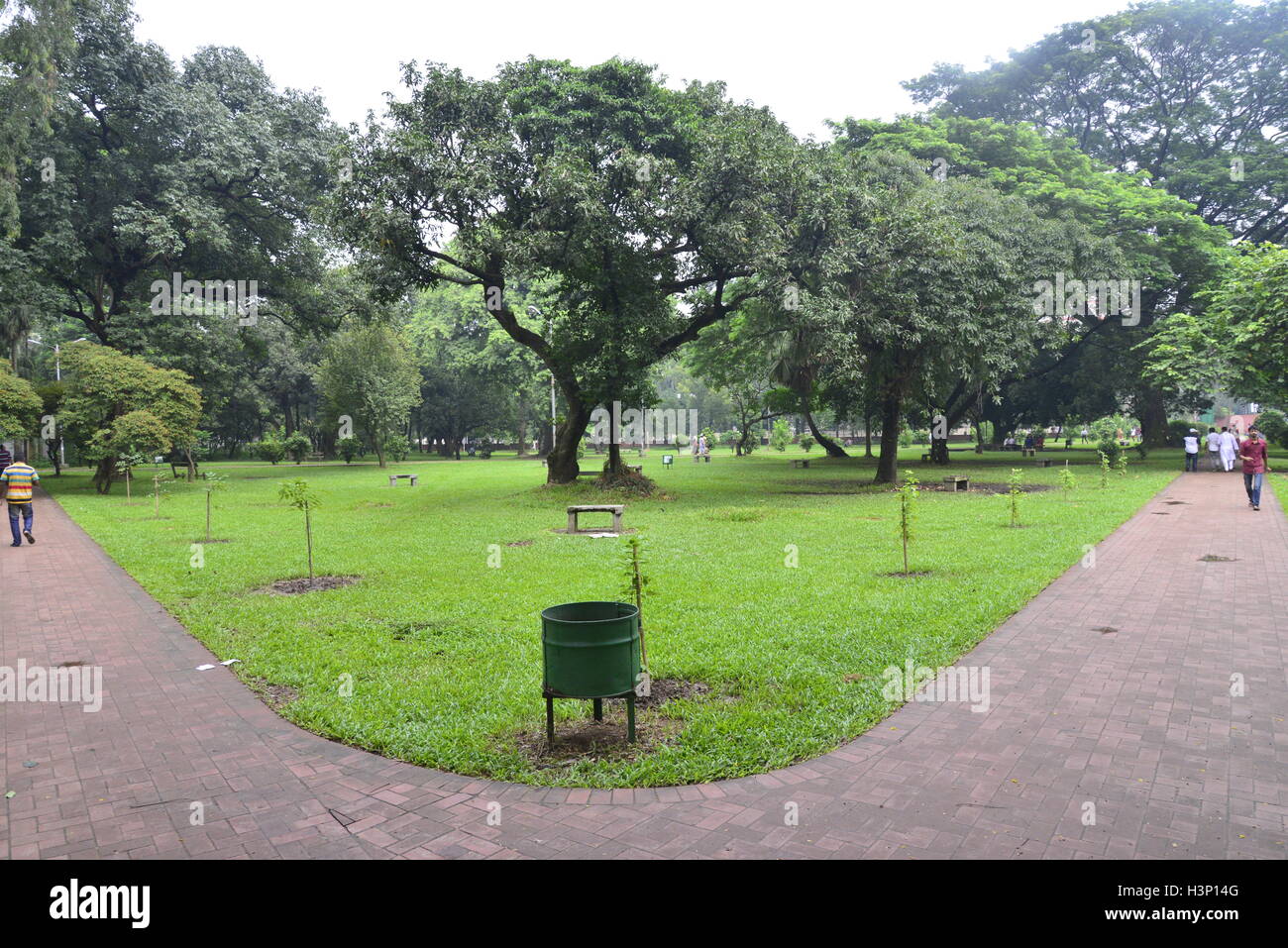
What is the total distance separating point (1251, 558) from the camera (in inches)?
418

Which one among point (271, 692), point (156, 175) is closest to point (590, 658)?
point (271, 692)

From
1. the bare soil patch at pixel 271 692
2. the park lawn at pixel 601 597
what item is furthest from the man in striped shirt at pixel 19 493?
the bare soil patch at pixel 271 692

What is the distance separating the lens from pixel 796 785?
4.21m

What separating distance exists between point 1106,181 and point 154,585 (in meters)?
34.8

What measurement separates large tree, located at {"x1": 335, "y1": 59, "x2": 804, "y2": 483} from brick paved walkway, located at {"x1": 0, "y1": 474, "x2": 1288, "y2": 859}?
13.9m

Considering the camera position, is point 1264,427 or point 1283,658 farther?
point 1264,427

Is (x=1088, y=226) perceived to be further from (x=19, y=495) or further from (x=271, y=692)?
(x=19, y=495)

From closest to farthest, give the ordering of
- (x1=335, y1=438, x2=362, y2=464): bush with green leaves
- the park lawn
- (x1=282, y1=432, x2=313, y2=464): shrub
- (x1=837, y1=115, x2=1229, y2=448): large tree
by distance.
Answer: the park lawn, (x1=837, y1=115, x2=1229, y2=448): large tree, (x1=282, y1=432, x2=313, y2=464): shrub, (x1=335, y1=438, x2=362, y2=464): bush with green leaves

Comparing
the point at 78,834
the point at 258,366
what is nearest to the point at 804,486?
the point at 78,834

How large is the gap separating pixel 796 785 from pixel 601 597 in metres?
4.55

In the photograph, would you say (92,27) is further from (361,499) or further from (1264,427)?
(1264,427)

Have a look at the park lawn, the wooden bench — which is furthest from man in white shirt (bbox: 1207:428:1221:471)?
the wooden bench

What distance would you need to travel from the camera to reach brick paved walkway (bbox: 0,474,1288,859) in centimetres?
364

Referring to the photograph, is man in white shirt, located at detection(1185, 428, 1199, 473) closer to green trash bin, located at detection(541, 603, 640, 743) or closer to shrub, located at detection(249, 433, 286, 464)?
green trash bin, located at detection(541, 603, 640, 743)
